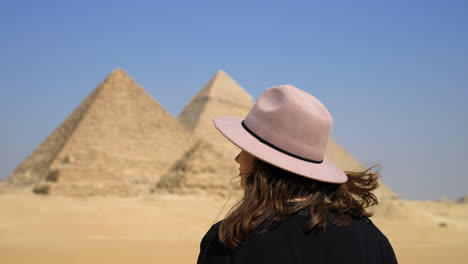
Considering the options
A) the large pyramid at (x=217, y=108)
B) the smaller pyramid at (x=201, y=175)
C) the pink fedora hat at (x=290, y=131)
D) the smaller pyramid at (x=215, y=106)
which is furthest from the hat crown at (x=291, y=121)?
the smaller pyramid at (x=215, y=106)

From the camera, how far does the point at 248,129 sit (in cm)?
166

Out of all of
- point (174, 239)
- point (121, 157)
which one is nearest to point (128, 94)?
point (121, 157)

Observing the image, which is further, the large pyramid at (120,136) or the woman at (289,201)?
the large pyramid at (120,136)

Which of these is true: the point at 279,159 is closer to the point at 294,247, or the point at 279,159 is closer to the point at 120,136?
the point at 294,247

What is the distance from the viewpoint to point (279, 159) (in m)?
1.55

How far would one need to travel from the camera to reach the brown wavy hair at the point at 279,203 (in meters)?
1.48

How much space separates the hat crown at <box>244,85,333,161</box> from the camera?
160cm

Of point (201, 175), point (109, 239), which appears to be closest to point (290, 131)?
point (109, 239)

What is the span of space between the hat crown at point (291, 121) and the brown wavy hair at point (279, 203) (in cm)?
8

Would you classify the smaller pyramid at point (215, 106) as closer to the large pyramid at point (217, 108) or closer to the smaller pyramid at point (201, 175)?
the large pyramid at point (217, 108)

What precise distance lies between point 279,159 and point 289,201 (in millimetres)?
125

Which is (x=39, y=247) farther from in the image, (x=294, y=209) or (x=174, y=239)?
(x=294, y=209)

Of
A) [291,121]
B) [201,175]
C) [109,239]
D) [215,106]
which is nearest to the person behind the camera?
[291,121]

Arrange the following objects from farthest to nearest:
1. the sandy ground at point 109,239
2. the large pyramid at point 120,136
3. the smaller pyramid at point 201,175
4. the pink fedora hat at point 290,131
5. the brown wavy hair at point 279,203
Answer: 1. the large pyramid at point 120,136
2. the smaller pyramid at point 201,175
3. the sandy ground at point 109,239
4. the pink fedora hat at point 290,131
5. the brown wavy hair at point 279,203
